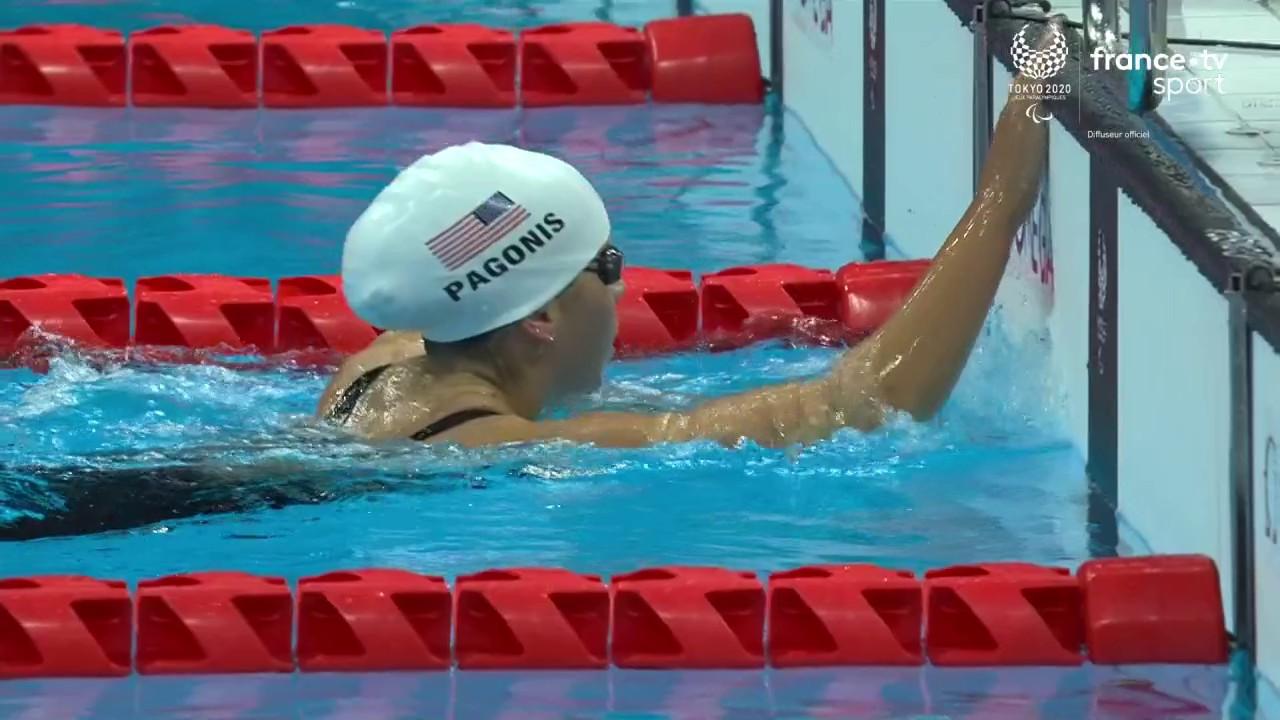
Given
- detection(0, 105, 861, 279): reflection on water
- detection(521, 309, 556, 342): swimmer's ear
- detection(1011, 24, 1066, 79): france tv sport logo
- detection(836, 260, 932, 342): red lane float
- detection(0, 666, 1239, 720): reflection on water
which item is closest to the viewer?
detection(0, 666, 1239, 720): reflection on water

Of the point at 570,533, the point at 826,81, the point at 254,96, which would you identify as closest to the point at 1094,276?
the point at 570,533

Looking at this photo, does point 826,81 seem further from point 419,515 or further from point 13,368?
point 419,515

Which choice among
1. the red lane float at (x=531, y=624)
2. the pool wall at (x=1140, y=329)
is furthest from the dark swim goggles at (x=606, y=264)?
the pool wall at (x=1140, y=329)

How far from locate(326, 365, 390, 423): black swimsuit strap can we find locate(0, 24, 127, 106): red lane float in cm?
430

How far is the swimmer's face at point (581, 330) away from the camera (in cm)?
400

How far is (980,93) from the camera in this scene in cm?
530

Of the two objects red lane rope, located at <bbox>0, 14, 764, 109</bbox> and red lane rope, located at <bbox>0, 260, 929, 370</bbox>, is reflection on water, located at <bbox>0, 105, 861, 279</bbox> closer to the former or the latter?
red lane rope, located at <bbox>0, 14, 764, 109</bbox>

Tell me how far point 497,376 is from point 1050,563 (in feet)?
3.03

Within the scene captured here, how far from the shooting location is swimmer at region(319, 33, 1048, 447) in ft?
12.8

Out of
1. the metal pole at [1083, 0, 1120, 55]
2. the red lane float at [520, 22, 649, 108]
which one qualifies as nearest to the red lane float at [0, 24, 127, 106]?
the red lane float at [520, 22, 649, 108]

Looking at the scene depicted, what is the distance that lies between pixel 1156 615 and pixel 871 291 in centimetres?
191

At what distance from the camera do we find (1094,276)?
Result: 4.39 meters

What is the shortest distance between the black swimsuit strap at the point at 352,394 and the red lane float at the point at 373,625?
0.45 metres

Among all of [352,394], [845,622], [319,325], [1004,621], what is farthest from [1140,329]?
[319,325]
